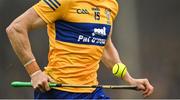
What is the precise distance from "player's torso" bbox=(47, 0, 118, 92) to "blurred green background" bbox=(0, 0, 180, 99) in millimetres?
2851

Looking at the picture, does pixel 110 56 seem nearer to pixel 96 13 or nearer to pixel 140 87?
pixel 140 87

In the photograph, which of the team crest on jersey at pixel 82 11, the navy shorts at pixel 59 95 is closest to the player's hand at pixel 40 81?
the navy shorts at pixel 59 95

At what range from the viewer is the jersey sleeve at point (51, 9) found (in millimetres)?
4660

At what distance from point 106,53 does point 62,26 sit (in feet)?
2.36

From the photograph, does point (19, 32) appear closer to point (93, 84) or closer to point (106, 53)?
point (93, 84)

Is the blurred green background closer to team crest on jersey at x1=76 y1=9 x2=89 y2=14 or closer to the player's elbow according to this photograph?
team crest on jersey at x1=76 y1=9 x2=89 y2=14

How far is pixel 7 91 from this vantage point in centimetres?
805

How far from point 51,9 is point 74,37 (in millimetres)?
236

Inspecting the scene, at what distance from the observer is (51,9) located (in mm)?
4680

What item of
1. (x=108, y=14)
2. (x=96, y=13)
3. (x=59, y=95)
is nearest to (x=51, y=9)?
(x=96, y=13)

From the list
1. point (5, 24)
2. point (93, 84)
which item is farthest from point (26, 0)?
point (93, 84)

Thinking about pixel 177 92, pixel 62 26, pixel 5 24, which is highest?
pixel 62 26

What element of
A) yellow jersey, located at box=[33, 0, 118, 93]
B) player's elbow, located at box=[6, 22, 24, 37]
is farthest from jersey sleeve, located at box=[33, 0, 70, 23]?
player's elbow, located at box=[6, 22, 24, 37]

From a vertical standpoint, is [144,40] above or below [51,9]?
below
